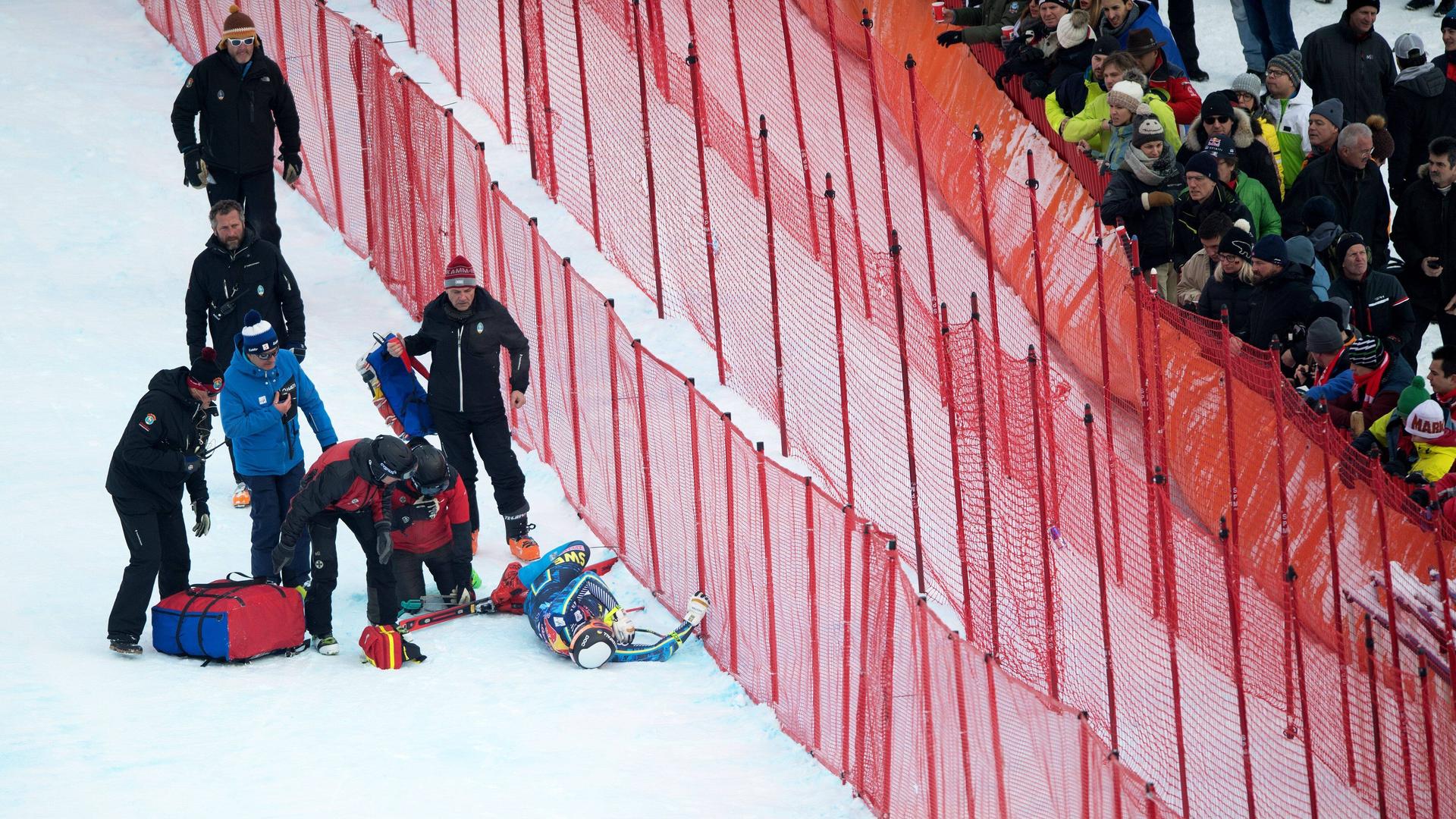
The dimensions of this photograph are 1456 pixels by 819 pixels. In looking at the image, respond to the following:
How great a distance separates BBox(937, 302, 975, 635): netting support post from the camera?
9.44 m

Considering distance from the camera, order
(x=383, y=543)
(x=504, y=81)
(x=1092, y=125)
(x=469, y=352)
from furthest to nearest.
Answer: (x=504, y=81) < (x=1092, y=125) < (x=469, y=352) < (x=383, y=543)

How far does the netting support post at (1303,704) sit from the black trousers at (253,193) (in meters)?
6.73

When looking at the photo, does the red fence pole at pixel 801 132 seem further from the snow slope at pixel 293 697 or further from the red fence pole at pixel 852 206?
the snow slope at pixel 293 697

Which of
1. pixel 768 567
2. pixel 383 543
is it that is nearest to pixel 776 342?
pixel 768 567

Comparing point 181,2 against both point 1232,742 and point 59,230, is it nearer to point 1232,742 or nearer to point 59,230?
point 59,230

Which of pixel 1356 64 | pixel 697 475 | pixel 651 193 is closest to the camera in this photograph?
pixel 697 475

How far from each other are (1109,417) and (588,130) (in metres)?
4.14

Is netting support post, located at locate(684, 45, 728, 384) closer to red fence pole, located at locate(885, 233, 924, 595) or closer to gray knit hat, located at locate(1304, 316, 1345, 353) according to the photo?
red fence pole, located at locate(885, 233, 924, 595)

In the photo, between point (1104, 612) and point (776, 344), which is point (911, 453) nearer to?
point (776, 344)

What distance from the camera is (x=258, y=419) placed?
943 cm

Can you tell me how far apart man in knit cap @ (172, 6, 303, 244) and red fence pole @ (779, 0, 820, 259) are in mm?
3166

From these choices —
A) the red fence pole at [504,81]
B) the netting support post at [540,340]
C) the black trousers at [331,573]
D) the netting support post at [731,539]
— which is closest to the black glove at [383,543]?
the black trousers at [331,573]

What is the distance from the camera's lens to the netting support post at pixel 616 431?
33.7ft

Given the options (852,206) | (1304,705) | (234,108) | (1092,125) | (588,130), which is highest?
(234,108)
